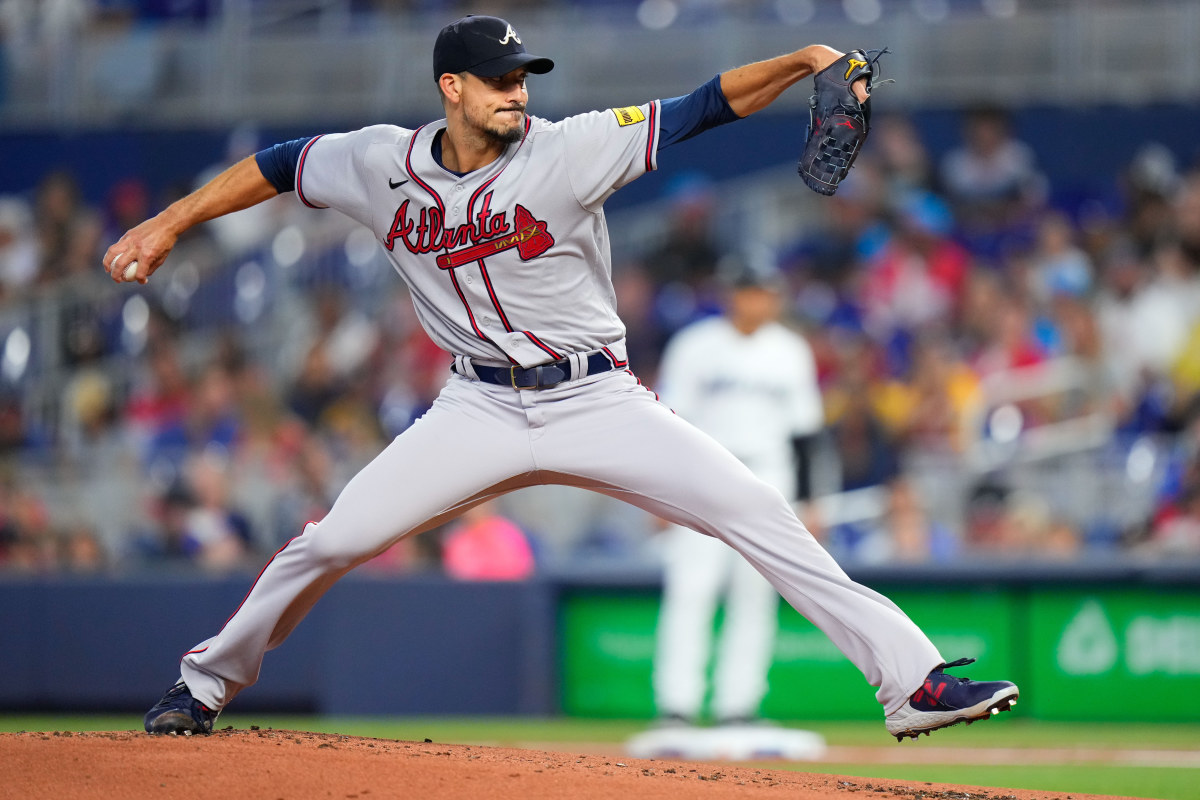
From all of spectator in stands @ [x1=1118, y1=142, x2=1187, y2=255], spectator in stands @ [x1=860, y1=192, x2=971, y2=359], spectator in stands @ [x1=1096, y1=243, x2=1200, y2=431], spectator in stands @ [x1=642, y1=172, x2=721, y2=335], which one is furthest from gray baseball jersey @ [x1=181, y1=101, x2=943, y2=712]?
spectator in stands @ [x1=1118, y1=142, x2=1187, y2=255]

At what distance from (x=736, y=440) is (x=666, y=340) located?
447 cm

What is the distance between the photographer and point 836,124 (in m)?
4.15

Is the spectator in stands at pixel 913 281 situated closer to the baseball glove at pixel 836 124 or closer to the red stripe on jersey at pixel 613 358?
the red stripe on jersey at pixel 613 358

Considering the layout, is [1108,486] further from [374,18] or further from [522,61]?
[374,18]

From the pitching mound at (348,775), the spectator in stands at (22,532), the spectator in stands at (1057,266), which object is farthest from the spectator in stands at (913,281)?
the pitching mound at (348,775)

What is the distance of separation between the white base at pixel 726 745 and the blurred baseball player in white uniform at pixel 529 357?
2609 mm

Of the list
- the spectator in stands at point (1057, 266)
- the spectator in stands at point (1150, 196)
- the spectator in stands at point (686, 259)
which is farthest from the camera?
the spectator in stands at point (686, 259)

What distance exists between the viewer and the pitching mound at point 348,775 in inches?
158

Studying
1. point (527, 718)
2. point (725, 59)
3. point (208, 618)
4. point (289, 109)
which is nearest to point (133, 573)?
point (208, 618)

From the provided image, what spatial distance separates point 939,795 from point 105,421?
344 inches

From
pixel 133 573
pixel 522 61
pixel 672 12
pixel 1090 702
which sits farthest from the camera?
pixel 672 12

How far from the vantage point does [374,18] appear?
42.9 ft

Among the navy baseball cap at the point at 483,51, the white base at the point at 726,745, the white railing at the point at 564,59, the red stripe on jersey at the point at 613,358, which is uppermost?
the white railing at the point at 564,59

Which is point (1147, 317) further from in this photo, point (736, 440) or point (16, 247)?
point (16, 247)
